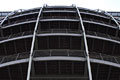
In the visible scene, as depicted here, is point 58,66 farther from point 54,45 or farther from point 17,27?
point 17,27

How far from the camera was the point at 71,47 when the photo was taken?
19.6 metres

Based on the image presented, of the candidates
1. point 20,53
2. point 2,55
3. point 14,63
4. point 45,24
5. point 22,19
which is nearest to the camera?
point 14,63

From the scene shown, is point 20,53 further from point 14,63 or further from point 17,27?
point 17,27

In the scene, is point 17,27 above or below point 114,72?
above

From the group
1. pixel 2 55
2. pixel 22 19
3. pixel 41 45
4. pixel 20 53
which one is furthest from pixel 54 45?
pixel 22 19

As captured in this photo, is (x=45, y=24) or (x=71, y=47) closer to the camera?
(x=71, y=47)

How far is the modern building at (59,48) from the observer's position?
16.3 meters

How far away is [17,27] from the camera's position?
22.7 meters

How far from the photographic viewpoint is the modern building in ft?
53.4

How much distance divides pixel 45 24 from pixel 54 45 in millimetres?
3618

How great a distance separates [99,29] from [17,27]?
25.6ft

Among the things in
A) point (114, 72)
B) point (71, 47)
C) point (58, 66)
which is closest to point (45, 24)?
point (71, 47)

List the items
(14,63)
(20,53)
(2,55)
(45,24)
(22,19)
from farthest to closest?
(22,19)
(45,24)
(2,55)
(20,53)
(14,63)

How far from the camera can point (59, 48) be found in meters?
19.7
